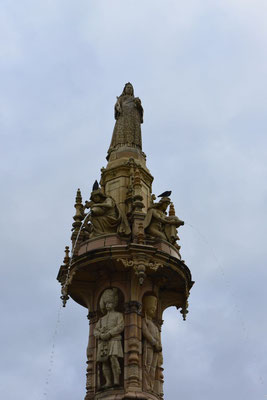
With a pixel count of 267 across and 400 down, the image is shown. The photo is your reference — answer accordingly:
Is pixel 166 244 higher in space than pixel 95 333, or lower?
higher

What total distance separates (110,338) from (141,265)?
2.46m

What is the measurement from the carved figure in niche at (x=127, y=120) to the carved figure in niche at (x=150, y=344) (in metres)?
7.18

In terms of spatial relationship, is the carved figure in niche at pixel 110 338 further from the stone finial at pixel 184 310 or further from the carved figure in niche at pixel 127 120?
the carved figure in niche at pixel 127 120

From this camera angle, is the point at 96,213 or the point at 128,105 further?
the point at 128,105

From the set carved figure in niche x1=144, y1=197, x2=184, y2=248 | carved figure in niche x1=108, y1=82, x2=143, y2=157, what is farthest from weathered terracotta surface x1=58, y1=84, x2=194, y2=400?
carved figure in niche x1=108, y1=82, x2=143, y2=157

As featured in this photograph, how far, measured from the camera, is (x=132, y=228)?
23500mm

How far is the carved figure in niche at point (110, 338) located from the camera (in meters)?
21.4

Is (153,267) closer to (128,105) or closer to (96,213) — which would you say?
(96,213)

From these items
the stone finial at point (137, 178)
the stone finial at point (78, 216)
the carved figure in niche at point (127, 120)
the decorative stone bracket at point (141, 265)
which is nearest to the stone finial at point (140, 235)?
the decorative stone bracket at point (141, 265)

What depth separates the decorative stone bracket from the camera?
72.7 ft

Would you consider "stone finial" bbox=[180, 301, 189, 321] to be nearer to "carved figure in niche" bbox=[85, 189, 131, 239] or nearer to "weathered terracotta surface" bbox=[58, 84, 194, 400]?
"weathered terracotta surface" bbox=[58, 84, 194, 400]

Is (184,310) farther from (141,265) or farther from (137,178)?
(137,178)

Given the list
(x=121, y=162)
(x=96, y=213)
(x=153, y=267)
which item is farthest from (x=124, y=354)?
(x=121, y=162)

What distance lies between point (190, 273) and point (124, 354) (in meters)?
3.99
